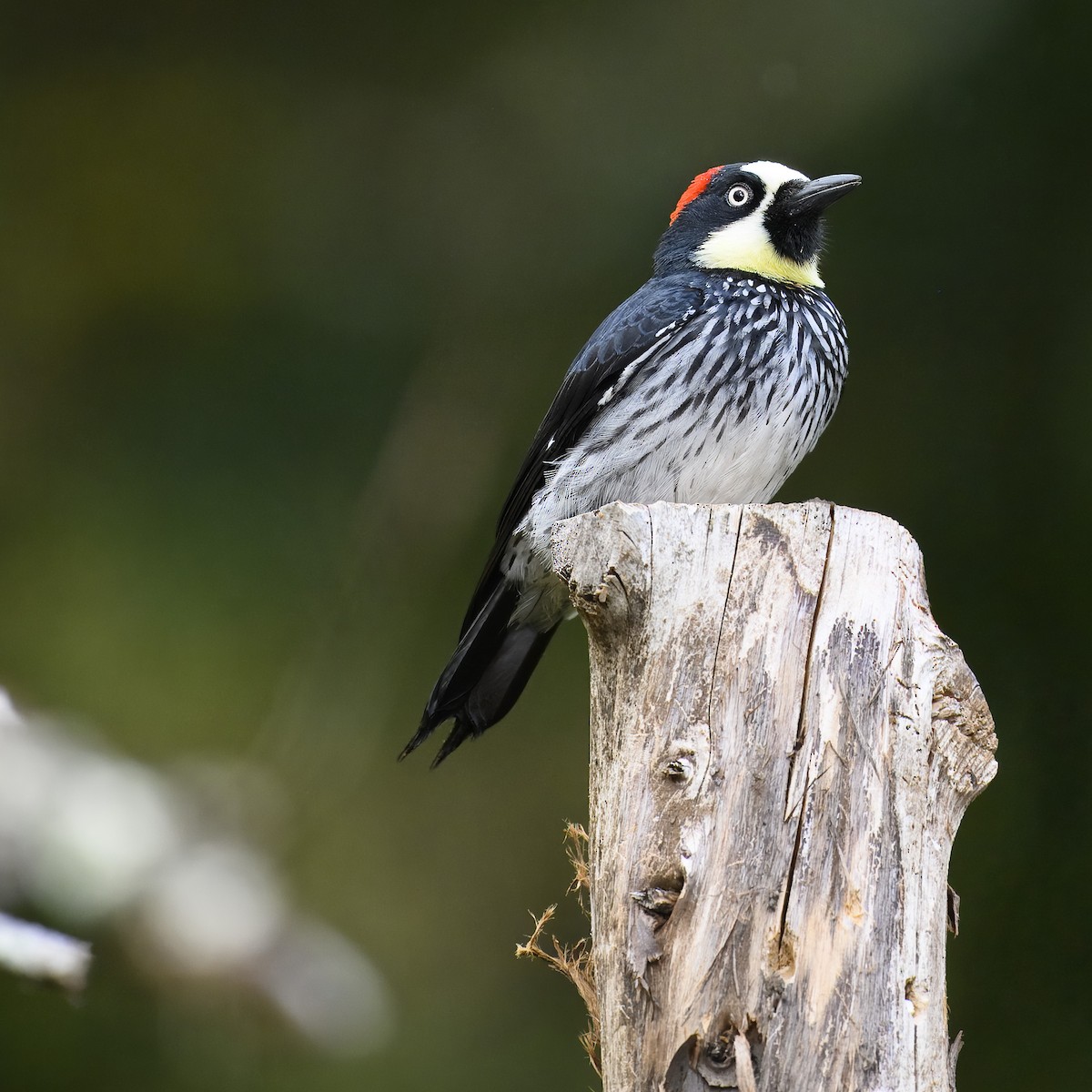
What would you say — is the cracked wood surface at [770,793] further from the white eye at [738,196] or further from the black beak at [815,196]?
the white eye at [738,196]

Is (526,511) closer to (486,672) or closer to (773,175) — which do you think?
(486,672)

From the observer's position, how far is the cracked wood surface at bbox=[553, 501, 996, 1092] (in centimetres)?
181

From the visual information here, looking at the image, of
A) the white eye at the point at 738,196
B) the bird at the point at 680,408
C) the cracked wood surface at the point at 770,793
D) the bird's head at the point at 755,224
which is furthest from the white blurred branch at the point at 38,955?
the white eye at the point at 738,196

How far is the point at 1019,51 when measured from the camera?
4.46 metres

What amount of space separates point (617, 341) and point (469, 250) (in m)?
2.10

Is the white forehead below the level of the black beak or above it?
above

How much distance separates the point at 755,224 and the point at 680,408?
2.67 feet

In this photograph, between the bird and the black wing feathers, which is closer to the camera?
the bird

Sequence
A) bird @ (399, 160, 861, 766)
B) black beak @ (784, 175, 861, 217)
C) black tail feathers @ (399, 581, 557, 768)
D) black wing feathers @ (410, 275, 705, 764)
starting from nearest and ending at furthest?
bird @ (399, 160, 861, 766)
black wing feathers @ (410, 275, 705, 764)
black tail feathers @ (399, 581, 557, 768)
black beak @ (784, 175, 861, 217)

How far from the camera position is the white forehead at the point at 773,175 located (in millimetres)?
3553

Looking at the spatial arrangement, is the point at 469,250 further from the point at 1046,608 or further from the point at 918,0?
the point at 1046,608

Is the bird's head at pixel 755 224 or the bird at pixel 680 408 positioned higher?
the bird's head at pixel 755 224

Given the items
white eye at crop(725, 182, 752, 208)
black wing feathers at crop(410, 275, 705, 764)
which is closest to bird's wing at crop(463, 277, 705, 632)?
black wing feathers at crop(410, 275, 705, 764)

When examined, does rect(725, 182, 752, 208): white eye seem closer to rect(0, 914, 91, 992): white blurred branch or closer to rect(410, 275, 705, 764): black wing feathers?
rect(410, 275, 705, 764): black wing feathers
